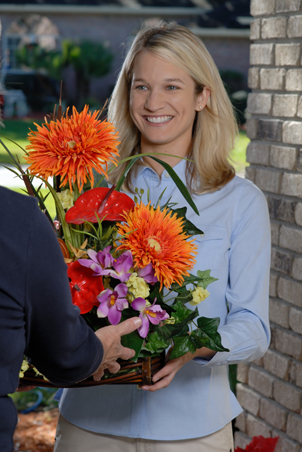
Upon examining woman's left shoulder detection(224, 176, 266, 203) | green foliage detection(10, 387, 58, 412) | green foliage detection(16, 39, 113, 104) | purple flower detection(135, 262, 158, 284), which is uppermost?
green foliage detection(16, 39, 113, 104)

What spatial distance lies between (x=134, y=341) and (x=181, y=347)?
111mm

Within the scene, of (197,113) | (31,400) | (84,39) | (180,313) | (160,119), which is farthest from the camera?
(84,39)

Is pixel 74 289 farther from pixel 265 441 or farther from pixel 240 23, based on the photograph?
pixel 240 23

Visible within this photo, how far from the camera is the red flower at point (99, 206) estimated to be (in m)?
1.13

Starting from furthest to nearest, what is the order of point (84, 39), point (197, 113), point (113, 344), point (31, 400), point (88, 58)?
point (84, 39) < point (88, 58) < point (31, 400) < point (197, 113) < point (113, 344)

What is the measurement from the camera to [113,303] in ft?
3.62

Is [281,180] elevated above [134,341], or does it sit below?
above

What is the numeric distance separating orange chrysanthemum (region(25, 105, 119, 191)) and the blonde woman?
0.48 metres

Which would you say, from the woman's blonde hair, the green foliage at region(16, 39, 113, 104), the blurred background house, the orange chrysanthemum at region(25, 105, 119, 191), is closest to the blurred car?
the blurred background house

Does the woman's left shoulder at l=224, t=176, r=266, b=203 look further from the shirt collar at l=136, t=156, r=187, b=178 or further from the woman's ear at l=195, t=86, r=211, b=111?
the woman's ear at l=195, t=86, r=211, b=111

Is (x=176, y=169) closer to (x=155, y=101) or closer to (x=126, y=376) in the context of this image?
(x=155, y=101)

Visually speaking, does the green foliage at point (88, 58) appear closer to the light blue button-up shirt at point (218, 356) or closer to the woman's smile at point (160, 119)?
the woman's smile at point (160, 119)

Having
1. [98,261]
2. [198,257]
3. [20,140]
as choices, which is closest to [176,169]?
[198,257]

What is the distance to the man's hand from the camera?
3.46 feet
